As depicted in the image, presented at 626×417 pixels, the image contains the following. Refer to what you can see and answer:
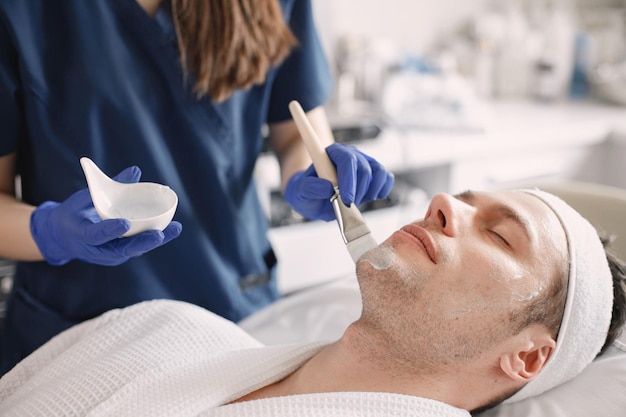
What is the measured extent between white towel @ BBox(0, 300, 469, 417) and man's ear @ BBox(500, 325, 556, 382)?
0.34ft

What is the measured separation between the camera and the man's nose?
3.48ft

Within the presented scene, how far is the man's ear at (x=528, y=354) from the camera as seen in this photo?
1.02 m

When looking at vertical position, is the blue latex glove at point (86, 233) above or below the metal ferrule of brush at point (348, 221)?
above

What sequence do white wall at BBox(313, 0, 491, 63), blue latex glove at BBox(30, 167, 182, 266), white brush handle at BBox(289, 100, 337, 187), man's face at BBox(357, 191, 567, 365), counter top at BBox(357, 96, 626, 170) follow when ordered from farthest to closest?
white wall at BBox(313, 0, 491, 63) < counter top at BBox(357, 96, 626, 170) < white brush handle at BBox(289, 100, 337, 187) < man's face at BBox(357, 191, 567, 365) < blue latex glove at BBox(30, 167, 182, 266)

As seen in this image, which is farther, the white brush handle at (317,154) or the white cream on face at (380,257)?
the white brush handle at (317,154)

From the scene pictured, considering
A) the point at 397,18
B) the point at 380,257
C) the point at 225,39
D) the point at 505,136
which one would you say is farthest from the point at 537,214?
the point at 397,18

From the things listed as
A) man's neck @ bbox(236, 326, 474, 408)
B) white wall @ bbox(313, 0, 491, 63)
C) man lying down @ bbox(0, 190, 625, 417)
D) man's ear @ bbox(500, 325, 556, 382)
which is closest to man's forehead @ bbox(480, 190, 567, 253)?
man lying down @ bbox(0, 190, 625, 417)

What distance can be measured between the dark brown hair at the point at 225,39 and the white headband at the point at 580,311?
0.59 m

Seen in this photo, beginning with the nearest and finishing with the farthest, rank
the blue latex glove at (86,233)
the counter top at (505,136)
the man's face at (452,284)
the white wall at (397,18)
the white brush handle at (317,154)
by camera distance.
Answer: the blue latex glove at (86,233)
the man's face at (452,284)
the white brush handle at (317,154)
the counter top at (505,136)
the white wall at (397,18)

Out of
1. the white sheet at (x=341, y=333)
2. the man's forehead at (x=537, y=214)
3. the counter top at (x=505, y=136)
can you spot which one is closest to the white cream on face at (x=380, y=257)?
the man's forehead at (x=537, y=214)

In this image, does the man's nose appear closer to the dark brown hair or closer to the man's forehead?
the man's forehead

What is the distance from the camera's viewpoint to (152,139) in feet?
3.86

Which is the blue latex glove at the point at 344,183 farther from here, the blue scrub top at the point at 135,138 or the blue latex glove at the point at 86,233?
the blue latex glove at the point at 86,233

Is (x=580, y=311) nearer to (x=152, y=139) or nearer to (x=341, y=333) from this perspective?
(x=341, y=333)
